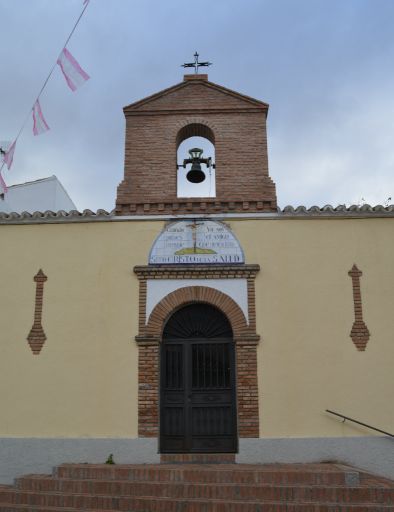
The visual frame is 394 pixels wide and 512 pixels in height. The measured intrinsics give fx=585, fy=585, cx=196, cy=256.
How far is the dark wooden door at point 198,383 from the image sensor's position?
30.0 ft

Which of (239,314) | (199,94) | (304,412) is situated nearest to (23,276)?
(239,314)

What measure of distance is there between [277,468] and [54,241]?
507 cm

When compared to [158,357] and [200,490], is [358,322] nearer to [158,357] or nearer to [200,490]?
[158,357]

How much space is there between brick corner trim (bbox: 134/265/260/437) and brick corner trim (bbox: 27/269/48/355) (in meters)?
1.59

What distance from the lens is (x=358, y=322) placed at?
9.28 meters

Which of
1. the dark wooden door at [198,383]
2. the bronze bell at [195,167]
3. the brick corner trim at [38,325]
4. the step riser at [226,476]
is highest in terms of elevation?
the bronze bell at [195,167]

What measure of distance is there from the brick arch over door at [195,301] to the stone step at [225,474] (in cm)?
222

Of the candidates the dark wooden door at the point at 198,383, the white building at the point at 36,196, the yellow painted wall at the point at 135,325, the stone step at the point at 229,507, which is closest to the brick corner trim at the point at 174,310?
the yellow painted wall at the point at 135,325

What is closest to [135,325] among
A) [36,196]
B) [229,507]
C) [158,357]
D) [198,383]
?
[158,357]

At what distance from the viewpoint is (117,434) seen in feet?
29.4

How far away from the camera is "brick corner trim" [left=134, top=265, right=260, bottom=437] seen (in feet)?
29.4

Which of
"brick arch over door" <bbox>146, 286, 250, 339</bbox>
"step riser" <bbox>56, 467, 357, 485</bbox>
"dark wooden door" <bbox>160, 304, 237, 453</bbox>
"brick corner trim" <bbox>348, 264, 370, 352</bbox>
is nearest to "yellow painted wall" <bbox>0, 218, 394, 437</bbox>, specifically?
"brick corner trim" <bbox>348, 264, 370, 352</bbox>

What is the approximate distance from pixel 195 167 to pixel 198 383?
3722mm

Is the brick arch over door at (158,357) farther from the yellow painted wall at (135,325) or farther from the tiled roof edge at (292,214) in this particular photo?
the tiled roof edge at (292,214)
